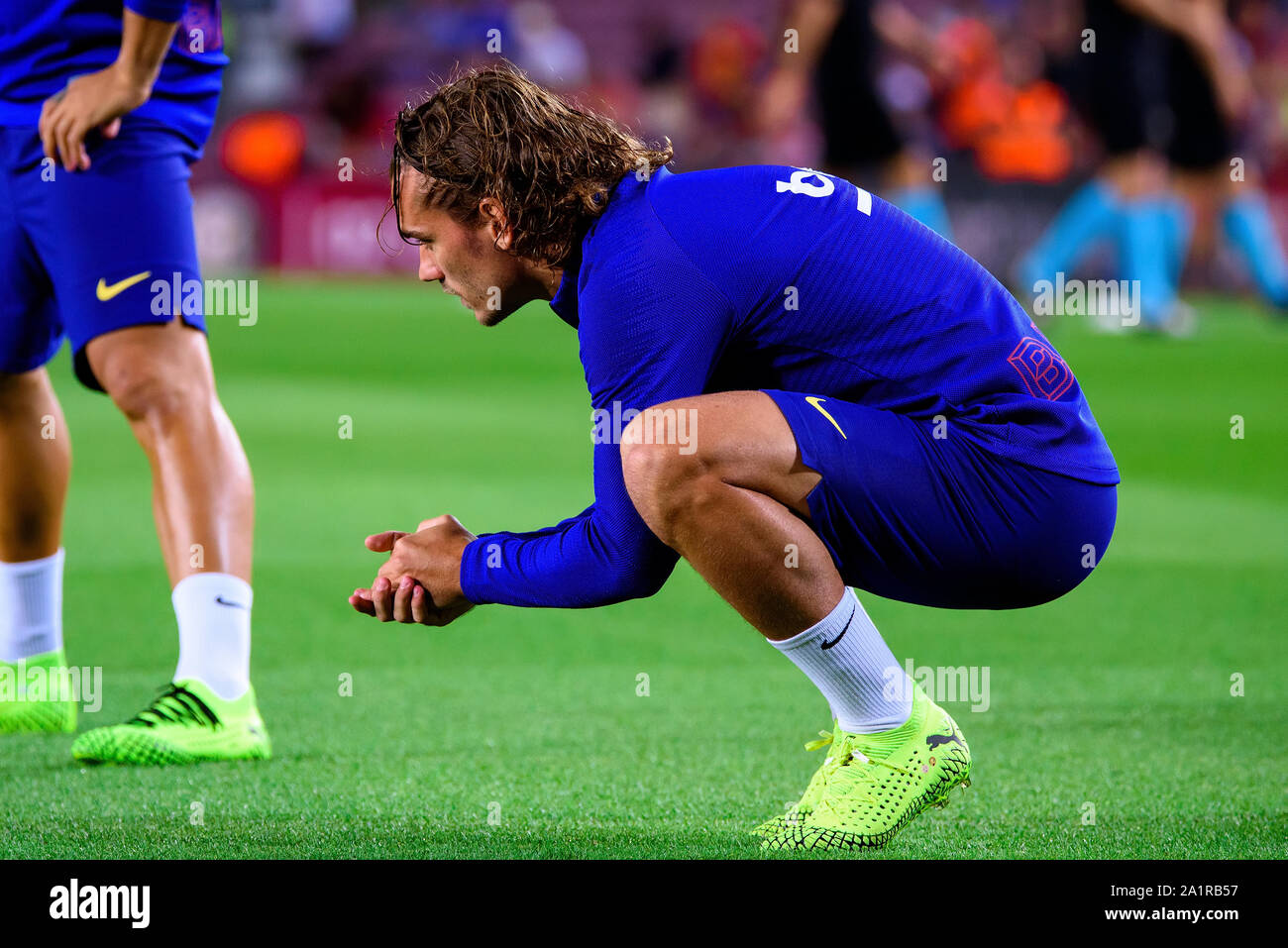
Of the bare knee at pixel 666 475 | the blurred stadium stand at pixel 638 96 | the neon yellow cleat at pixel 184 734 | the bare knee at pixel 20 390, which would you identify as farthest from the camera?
the blurred stadium stand at pixel 638 96

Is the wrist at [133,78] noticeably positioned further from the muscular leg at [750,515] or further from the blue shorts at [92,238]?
the muscular leg at [750,515]

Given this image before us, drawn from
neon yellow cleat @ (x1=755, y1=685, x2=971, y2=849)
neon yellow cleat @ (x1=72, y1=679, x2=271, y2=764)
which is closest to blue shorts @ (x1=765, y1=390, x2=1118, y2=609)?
neon yellow cleat @ (x1=755, y1=685, x2=971, y2=849)

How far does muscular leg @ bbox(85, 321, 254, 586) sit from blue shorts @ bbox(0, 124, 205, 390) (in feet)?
0.18

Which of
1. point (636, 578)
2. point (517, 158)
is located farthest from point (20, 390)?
point (636, 578)

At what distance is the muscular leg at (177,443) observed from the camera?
352cm

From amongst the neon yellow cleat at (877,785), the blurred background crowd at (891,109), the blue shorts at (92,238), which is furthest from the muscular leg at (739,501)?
the blurred background crowd at (891,109)

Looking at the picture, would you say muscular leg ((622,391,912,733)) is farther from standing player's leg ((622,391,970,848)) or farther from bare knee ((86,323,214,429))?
bare knee ((86,323,214,429))

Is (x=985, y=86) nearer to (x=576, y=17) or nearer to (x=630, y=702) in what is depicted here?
(x=576, y=17)

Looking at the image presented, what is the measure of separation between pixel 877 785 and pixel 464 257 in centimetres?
107

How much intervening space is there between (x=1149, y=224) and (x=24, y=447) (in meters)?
9.88

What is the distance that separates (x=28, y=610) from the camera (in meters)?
3.83

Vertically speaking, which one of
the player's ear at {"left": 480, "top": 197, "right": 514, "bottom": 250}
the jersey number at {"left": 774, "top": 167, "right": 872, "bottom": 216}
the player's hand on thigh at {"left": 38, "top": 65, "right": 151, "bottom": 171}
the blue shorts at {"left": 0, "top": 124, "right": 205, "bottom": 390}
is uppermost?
the player's hand on thigh at {"left": 38, "top": 65, "right": 151, "bottom": 171}

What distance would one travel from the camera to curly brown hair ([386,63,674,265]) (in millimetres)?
2713
